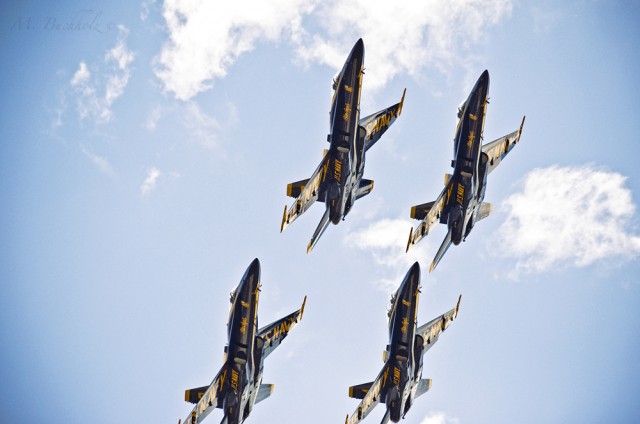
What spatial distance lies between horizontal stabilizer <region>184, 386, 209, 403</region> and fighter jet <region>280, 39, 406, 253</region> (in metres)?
12.2

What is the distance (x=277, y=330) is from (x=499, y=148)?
65.6 ft

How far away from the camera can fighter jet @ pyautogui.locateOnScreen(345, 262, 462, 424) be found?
49.6 metres

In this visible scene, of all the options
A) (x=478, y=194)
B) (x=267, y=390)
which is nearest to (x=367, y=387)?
(x=267, y=390)

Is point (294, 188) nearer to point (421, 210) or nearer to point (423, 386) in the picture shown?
point (421, 210)

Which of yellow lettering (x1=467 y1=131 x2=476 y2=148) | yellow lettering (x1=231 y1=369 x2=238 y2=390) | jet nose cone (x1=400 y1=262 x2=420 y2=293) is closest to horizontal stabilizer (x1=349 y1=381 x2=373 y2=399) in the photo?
jet nose cone (x1=400 y1=262 x2=420 y2=293)

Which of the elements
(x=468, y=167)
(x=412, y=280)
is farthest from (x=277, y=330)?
(x=468, y=167)

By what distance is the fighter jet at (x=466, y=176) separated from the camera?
4812cm

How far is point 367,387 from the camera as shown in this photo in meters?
54.7

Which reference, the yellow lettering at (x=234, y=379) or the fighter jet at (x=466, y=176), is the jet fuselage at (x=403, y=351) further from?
the yellow lettering at (x=234, y=379)

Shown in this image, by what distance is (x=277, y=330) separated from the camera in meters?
54.5

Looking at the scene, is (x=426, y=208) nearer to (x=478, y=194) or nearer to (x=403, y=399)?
(x=478, y=194)

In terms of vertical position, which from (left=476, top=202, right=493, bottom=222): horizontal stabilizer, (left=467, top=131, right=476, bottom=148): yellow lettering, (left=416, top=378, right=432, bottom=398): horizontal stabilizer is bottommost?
(left=416, top=378, right=432, bottom=398): horizontal stabilizer

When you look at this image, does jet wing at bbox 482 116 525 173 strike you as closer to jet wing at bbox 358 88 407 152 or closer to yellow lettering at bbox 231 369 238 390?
jet wing at bbox 358 88 407 152

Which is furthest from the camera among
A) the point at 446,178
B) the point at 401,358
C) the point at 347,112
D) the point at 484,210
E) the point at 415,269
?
the point at 484,210
